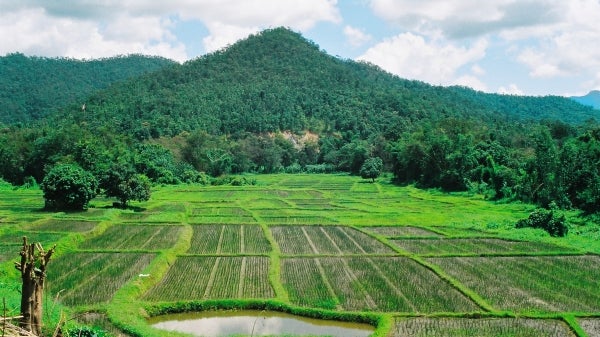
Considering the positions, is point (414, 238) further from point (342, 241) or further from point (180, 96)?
point (180, 96)

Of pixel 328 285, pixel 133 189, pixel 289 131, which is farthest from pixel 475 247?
pixel 289 131

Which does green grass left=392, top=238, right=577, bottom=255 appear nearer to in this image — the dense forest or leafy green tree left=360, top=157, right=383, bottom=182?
the dense forest

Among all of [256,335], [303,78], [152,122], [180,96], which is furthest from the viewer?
[303,78]

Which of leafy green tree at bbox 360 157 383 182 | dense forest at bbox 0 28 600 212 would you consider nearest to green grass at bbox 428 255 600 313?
dense forest at bbox 0 28 600 212

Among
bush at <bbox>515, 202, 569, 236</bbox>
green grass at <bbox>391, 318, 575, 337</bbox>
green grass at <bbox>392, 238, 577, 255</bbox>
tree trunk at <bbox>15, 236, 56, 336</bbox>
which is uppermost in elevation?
tree trunk at <bbox>15, 236, 56, 336</bbox>

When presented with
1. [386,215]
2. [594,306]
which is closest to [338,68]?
[386,215]

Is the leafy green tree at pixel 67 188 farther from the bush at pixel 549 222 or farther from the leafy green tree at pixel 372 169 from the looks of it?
the leafy green tree at pixel 372 169
